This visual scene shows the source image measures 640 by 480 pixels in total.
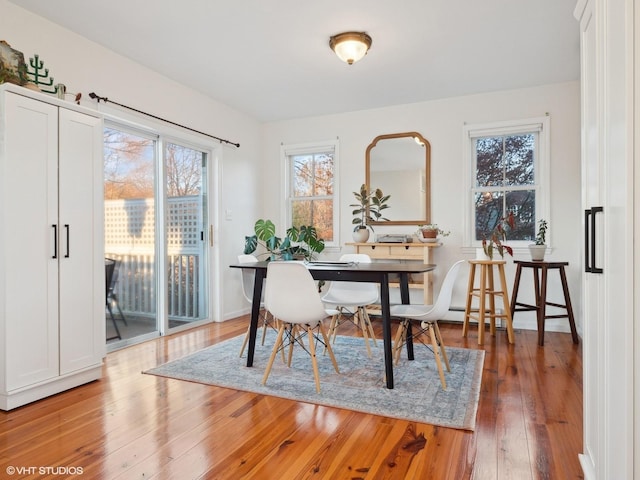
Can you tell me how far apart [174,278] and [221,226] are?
871 millimetres

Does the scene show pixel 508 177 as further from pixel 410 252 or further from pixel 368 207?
pixel 368 207

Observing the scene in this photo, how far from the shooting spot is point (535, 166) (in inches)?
176

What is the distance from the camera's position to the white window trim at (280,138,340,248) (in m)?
5.32

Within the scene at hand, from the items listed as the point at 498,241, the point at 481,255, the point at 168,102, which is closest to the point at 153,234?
the point at 168,102

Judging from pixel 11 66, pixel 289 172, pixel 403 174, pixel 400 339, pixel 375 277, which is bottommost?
pixel 400 339

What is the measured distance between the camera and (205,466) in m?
1.71

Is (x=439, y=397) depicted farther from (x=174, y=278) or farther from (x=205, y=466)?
(x=174, y=278)

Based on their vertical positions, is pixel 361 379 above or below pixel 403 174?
below

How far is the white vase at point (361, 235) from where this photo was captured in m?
4.87

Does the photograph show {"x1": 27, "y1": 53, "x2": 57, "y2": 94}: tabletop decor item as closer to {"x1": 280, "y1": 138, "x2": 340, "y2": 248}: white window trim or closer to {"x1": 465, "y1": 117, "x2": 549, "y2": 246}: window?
{"x1": 280, "y1": 138, "x2": 340, "y2": 248}: white window trim

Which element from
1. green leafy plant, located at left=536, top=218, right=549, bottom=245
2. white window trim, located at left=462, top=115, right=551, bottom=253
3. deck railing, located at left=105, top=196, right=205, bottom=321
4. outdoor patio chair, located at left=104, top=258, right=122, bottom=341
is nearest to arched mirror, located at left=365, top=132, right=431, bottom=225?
white window trim, located at left=462, top=115, right=551, bottom=253

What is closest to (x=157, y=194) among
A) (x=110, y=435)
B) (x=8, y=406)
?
(x=8, y=406)

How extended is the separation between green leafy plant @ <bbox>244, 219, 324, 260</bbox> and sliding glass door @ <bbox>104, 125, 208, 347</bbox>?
2.36ft

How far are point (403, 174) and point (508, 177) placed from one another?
1179 millimetres
